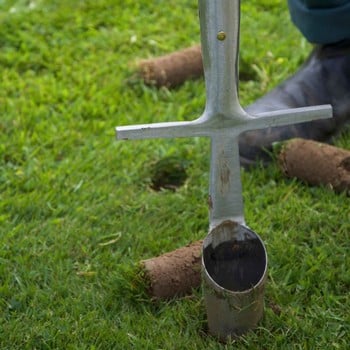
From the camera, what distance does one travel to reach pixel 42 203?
269cm

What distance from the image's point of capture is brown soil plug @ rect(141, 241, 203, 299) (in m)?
2.23

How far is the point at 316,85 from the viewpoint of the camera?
120 inches

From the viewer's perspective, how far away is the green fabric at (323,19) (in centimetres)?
289

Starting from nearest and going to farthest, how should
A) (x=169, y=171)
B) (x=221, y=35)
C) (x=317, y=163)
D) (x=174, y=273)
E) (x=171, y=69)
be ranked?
(x=221, y=35)
(x=174, y=273)
(x=317, y=163)
(x=169, y=171)
(x=171, y=69)

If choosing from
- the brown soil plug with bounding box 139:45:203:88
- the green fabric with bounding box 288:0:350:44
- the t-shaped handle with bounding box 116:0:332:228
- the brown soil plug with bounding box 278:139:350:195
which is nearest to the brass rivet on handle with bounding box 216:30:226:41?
the t-shaped handle with bounding box 116:0:332:228

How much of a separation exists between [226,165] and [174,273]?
0.34 m

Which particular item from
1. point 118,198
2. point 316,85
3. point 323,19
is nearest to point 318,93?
point 316,85

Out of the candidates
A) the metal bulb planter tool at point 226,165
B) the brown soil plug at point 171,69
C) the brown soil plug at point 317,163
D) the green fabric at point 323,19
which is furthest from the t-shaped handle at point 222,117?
the brown soil plug at point 171,69

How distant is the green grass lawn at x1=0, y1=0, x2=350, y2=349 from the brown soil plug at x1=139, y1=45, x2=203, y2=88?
48mm

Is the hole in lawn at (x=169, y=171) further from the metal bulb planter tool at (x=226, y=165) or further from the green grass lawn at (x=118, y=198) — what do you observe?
the metal bulb planter tool at (x=226, y=165)

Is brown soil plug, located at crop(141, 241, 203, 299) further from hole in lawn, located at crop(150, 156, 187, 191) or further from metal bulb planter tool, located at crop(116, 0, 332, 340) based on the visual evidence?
hole in lawn, located at crop(150, 156, 187, 191)

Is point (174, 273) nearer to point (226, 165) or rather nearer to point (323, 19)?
point (226, 165)

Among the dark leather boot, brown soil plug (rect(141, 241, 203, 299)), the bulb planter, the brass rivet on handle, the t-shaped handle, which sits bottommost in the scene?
the dark leather boot

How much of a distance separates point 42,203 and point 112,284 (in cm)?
47
